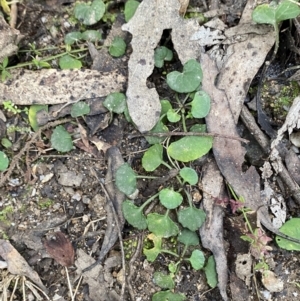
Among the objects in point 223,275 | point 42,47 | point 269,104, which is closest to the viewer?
Result: point 223,275

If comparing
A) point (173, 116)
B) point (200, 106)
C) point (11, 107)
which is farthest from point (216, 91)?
point (11, 107)

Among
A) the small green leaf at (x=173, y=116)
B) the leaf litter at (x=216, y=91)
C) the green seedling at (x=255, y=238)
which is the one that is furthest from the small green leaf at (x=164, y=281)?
the small green leaf at (x=173, y=116)

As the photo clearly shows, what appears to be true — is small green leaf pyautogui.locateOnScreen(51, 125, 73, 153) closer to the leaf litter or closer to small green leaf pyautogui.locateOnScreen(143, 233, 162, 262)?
the leaf litter

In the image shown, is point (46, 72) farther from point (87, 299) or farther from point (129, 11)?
point (87, 299)

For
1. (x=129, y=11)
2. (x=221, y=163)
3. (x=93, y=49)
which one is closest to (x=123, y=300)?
(x=221, y=163)

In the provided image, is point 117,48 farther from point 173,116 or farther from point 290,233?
point 290,233

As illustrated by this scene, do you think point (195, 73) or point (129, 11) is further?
point (129, 11)

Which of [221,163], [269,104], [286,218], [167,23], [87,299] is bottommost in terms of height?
[87,299]
